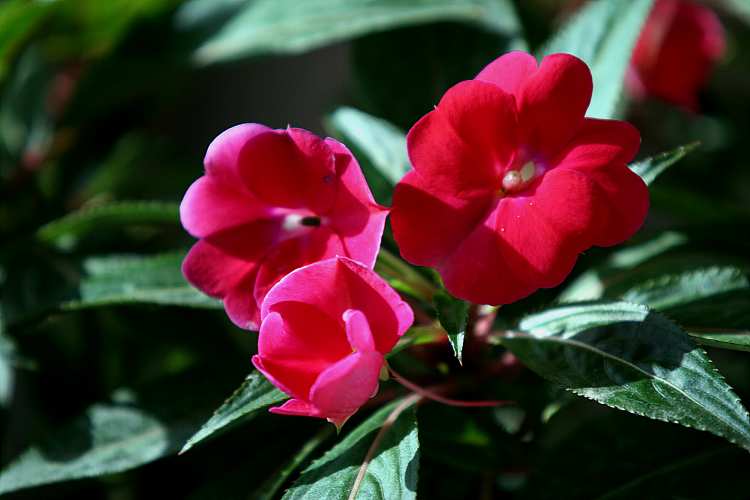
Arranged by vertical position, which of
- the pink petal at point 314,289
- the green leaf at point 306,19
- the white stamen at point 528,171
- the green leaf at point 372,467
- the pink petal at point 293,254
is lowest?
the green leaf at point 372,467

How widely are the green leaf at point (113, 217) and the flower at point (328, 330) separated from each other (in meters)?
0.38

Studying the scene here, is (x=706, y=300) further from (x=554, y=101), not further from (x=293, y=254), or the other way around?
(x=293, y=254)

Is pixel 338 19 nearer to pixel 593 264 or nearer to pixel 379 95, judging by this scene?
pixel 379 95

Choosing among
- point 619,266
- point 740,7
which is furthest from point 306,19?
point 740,7

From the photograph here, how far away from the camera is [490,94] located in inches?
22.9

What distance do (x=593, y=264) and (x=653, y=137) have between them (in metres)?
0.61

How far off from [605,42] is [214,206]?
0.50 metres

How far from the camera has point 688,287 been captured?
80cm

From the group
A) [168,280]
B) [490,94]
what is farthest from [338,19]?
[490,94]

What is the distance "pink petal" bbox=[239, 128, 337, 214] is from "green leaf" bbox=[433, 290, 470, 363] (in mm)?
117

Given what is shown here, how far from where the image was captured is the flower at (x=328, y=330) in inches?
21.2

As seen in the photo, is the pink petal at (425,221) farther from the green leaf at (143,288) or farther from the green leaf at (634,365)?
the green leaf at (143,288)

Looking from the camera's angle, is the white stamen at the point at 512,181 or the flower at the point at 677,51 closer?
the white stamen at the point at 512,181

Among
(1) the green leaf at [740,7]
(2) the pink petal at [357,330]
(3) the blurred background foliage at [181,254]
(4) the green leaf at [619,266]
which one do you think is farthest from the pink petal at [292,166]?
(1) the green leaf at [740,7]
